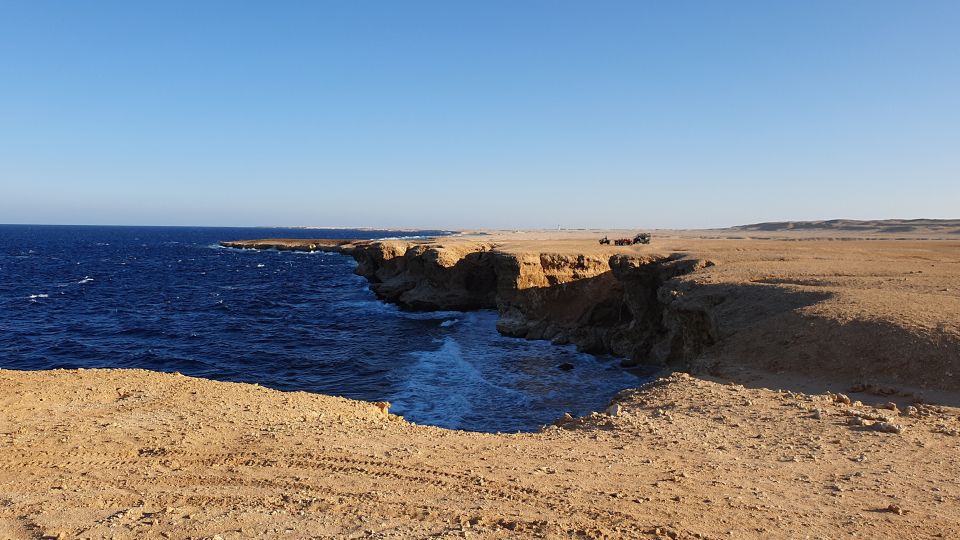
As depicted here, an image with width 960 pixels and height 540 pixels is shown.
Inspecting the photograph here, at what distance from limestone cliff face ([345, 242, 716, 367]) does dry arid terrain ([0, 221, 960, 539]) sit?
17.1 feet

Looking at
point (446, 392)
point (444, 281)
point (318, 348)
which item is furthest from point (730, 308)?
point (444, 281)

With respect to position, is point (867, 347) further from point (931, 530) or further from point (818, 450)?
point (931, 530)

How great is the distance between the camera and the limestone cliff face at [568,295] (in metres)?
23.9

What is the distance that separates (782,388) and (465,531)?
10468 millimetres

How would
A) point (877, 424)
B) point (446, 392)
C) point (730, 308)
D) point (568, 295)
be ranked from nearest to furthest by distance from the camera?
1. point (877, 424)
2. point (730, 308)
3. point (446, 392)
4. point (568, 295)

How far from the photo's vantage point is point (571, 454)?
1004 cm

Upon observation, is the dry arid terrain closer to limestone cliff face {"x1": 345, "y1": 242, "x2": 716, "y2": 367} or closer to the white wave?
limestone cliff face {"x1": 345, "y1": 242, "x2": 716, "y2": 367}

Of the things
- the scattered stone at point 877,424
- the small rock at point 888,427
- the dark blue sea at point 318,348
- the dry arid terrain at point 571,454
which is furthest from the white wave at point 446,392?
the small rock at point 888,427

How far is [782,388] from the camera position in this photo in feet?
46.0

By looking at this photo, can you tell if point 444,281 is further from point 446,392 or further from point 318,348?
point 446,392

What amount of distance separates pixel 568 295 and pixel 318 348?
53.4 feet

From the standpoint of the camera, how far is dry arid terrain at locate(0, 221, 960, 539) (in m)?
7.33

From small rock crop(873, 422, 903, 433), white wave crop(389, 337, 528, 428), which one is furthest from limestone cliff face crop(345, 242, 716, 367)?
small rock crop(873, 422, 903, 433)

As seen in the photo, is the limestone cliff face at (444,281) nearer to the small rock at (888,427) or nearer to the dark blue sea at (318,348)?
the dark blue sea at (318,348)
